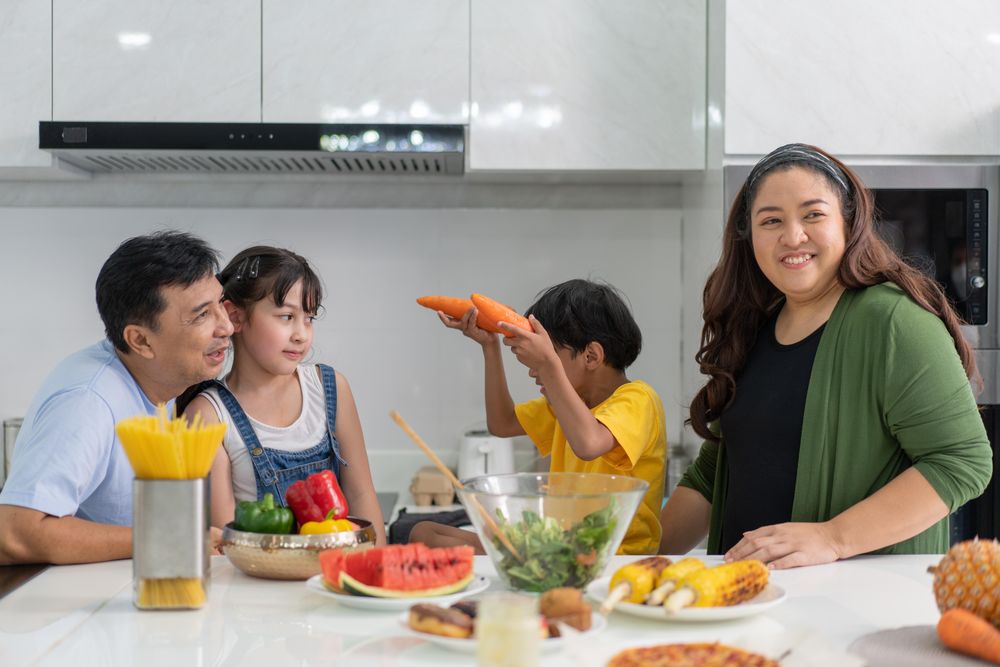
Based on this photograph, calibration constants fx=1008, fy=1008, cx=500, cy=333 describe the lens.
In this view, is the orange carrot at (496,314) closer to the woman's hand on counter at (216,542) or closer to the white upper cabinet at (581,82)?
the woman's hand on counter at (216,542)

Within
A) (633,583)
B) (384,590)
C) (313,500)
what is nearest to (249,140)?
(313,500)

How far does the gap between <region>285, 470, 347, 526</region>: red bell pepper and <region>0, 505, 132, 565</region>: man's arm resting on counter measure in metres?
0.28

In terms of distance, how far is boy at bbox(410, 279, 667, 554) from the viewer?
1839 millimetres

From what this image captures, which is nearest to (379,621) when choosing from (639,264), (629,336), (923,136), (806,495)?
(806,495)

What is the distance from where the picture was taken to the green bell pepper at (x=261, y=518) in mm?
1352

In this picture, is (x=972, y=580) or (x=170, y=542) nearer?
(x=972, y=580)

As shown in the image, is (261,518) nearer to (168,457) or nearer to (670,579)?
(168,457)

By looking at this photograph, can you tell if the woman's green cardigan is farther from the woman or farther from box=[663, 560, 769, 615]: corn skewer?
box=[663, 560, 769, 615]: corn skewer

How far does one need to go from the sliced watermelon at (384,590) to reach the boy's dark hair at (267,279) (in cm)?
85

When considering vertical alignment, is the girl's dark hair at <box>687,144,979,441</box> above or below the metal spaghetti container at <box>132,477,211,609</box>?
above

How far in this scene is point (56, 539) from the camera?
1.47 m

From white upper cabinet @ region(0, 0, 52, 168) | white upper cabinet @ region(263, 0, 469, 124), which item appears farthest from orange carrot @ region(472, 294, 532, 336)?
white upper cabinet @ region(0, 0, 52, 168)

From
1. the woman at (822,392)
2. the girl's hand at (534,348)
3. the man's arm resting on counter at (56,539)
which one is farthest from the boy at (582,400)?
the man's arm resting on counter at (56,539)

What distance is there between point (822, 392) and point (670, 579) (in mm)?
606
